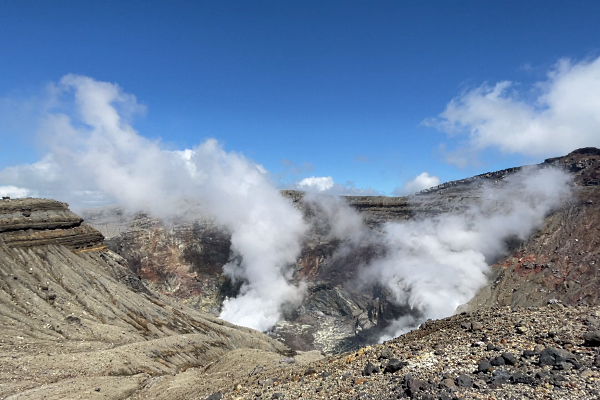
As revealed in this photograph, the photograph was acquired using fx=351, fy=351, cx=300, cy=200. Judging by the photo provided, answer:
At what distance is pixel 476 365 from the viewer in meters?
11.1

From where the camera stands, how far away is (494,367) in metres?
10.7

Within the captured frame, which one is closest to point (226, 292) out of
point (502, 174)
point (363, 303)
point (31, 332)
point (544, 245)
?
point (363, 303)

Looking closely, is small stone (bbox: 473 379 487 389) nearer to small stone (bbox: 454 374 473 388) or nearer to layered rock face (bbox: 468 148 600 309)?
small stone (bbox: 454 374 473 388)

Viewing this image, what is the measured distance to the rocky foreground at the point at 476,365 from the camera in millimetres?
A: 9414

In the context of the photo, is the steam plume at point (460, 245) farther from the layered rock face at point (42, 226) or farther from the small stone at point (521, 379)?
the layered rock face at point (42, 226)

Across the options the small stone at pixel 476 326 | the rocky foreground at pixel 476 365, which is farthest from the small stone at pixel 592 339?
the small stone at pixel 476 326

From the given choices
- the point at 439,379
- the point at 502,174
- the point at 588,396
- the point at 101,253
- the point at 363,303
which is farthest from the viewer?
the point at 502,174

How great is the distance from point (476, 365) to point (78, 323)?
44.6 metres

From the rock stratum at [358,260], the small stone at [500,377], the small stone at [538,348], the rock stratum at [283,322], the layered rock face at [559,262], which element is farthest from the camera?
the rock stratum at [358,260]

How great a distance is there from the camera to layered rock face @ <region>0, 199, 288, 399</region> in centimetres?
2577

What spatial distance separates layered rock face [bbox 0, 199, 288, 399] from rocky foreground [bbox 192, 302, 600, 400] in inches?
667

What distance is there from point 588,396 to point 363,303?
301 ft

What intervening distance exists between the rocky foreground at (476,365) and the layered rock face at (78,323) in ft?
55.6

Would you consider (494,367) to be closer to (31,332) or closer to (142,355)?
(142,355)
